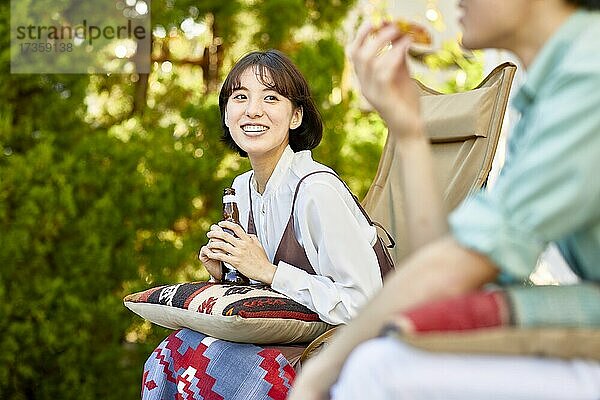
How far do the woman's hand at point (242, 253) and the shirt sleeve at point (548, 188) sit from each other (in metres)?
1.11

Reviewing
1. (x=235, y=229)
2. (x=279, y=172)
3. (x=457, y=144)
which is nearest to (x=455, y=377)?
(x=235, y=229)

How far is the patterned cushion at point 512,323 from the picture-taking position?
3.55 feet

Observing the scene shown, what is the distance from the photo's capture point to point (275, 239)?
235 centimetres

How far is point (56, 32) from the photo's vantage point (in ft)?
12.5

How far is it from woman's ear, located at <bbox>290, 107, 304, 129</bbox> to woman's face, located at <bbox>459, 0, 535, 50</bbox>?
1.16m

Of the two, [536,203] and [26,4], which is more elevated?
[26,4]

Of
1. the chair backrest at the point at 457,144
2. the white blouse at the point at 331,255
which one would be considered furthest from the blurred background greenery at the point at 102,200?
the white blouse at the point at 331,255

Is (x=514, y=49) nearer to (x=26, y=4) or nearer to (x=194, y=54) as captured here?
(x=26, y=4)

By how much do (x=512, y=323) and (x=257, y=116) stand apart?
1319 mm

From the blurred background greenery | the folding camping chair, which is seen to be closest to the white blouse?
the folding camping chair

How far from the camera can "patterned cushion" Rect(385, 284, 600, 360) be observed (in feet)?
3.55

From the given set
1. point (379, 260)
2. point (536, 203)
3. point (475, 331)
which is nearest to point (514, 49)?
point (536, 203)

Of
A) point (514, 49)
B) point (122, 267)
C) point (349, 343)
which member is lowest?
point (122, 267)

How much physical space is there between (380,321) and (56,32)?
116 inches
